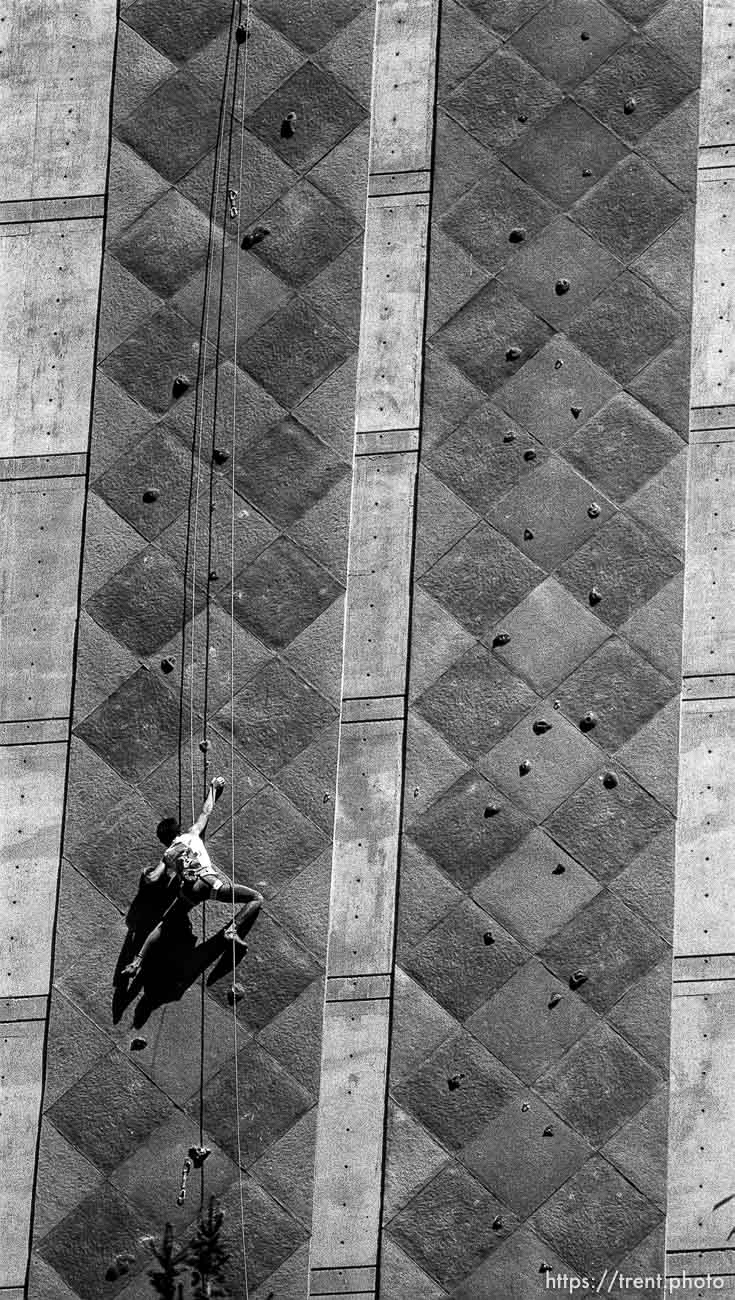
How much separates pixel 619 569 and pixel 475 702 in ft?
5.89

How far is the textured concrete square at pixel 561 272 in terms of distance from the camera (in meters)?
18.3

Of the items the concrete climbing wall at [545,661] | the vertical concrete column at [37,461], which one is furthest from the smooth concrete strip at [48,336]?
the concrete climbing wall at [545,661]

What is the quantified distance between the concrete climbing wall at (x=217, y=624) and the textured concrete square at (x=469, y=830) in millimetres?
941

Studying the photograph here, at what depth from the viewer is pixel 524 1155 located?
17.1 m

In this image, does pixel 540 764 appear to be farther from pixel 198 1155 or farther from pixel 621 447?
pixel 198 1155

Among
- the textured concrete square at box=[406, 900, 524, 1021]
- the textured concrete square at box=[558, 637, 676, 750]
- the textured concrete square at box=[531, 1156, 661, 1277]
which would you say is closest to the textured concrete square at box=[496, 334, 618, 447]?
the textured concrete square at box=[558, 637, 676, 750]

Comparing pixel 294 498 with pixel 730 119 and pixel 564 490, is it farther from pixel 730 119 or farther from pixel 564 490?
pixel 730 119

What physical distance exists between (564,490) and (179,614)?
12.4ft

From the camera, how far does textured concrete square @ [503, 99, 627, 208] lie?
729 inches

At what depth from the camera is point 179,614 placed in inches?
722

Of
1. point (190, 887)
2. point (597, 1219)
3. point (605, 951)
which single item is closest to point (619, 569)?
point (605, 951)

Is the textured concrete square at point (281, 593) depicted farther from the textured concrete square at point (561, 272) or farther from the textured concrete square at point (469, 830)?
the textured concrete square at point (561, 272)

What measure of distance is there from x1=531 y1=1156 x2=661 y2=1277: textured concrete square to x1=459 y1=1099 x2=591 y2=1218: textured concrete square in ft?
0.52

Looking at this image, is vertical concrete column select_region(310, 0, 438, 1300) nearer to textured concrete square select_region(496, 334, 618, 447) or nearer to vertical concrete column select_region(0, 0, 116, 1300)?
textured concrete square select_region(496, 334, 618, 447)
